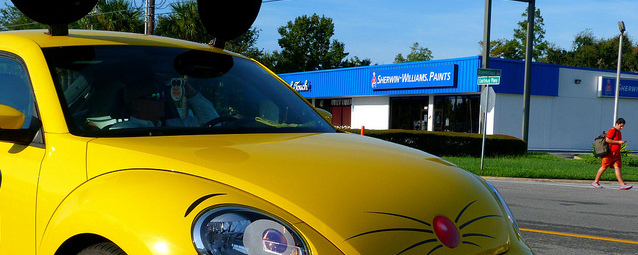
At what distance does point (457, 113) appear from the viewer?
38.4 metres

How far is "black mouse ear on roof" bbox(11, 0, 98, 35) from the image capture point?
3.27 metres

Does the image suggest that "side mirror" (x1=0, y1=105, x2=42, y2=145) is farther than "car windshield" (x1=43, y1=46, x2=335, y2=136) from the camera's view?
No

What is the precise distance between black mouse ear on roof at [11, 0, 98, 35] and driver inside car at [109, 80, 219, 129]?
0.53 meters

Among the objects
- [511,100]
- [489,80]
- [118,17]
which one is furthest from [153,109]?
[511,100]

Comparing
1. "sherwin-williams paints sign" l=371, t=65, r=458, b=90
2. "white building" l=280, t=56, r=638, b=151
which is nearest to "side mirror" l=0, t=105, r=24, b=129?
"white building" l=280, t=56, r=638, b=151

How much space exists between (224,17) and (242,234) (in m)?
2.51

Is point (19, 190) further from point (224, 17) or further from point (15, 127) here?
point (224, 17)

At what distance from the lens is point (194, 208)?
2.07m

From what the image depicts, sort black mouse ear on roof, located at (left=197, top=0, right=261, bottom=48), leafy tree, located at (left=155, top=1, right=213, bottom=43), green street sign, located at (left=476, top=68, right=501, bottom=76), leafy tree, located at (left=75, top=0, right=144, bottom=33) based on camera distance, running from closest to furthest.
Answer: black mouse ear on roof, located at (left=197, top=0, right=261, bottom=48) < green street sign, located at (left=476, top=68, right=501, bottom=76) < leafy tree, located at (left=75, top=0, right=144, bottom=33) < leafy tree, located at (left=155, top=1, right=213, bottom=43)

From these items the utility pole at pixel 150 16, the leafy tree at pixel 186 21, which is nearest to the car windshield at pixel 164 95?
the utility pole at pixel 150 16

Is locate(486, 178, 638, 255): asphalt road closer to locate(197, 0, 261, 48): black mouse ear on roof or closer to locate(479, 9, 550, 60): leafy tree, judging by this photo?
locate(197, 0, 261, 48): black mouse ear on roof

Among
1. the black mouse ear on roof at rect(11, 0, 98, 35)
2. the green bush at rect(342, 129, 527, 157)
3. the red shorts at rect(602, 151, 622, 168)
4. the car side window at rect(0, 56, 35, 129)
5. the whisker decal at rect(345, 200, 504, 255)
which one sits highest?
the black mouse ear on roof at rect(11, 0, 98, 35)

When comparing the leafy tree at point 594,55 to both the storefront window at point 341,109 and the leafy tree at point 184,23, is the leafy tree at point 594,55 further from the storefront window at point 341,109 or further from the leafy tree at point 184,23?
the leafy tree at point 184,23

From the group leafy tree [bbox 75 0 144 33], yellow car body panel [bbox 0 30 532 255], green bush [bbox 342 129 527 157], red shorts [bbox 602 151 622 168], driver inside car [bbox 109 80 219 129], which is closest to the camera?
yellow car body panel [bbox 0 30 532 255]
